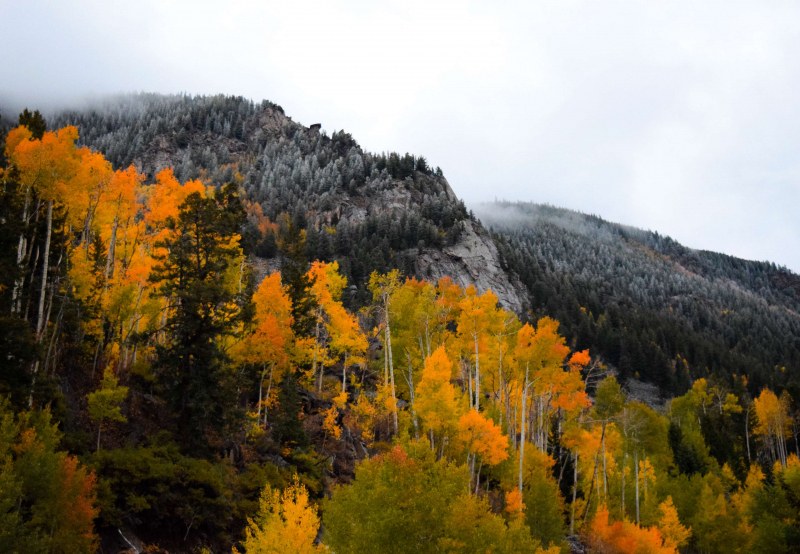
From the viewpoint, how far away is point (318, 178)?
391 feet

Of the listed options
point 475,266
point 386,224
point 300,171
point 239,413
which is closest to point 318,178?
point 300,171

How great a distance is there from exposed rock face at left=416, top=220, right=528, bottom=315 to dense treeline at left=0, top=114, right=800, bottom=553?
1915 inches

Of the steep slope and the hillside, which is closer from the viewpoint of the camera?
the steep slope

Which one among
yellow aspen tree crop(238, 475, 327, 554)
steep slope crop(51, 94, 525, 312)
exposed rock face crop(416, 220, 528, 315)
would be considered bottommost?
yellow aspen tree crop(238, 475, 327, 554)

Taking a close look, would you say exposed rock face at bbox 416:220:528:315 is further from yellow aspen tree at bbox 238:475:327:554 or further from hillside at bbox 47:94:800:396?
yellow aspen tree at bbox 238:475:327:554

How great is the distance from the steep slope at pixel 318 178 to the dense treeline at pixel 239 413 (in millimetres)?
27443

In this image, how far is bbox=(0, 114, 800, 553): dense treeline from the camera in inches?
670

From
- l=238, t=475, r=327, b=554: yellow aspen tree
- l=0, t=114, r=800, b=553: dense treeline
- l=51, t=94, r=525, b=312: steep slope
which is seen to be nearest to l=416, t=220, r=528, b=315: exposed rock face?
l=51, t=94, r=525, b=312: steep slope

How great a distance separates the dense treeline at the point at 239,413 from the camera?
1702 centimetres

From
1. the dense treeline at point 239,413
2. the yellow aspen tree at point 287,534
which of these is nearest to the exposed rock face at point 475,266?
the dense treeline at point 239,413

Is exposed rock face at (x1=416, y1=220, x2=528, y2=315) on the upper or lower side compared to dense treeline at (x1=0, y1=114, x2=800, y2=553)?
upper

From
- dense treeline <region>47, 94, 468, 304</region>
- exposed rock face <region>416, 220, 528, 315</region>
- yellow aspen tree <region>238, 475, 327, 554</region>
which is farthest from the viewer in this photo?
exposed rock face <region>416, 220, 528, 315</region>

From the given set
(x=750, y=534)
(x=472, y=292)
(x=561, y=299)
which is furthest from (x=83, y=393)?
(x=561, y=299)

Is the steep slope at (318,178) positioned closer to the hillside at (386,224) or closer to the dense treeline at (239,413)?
the hillside at (386,224)
